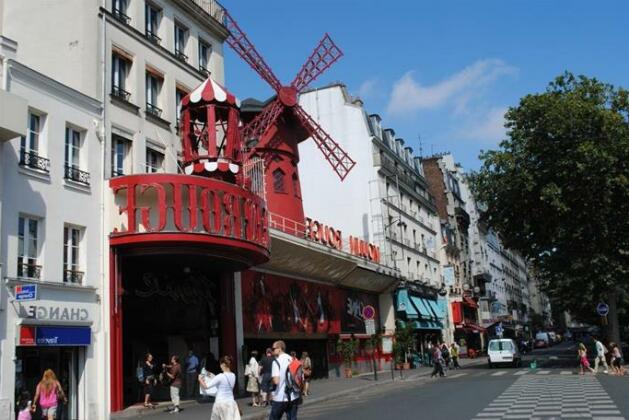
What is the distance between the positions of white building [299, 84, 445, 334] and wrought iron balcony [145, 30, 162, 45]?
21.8m

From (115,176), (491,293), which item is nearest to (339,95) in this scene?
(115,176)

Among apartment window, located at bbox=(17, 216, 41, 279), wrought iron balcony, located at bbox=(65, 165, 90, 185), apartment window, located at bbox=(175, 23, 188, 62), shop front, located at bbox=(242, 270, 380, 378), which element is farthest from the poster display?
apartment window, located at bbox=(17, 216, 41, 279)

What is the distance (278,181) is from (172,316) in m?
10.8

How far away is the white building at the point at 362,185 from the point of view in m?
39.8

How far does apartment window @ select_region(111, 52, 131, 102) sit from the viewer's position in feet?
58.8

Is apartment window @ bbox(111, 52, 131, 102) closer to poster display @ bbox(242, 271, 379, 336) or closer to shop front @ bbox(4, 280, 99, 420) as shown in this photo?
shop front @ bbox(4, 280, 99, 420)

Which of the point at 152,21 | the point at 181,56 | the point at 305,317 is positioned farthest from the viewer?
the point at 305,317

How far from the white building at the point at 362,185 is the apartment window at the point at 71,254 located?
2466cm

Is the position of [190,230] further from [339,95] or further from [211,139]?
[339,95]

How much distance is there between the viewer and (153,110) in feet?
64.0

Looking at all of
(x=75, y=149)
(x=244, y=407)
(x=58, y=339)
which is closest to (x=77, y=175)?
(x=75, y=149)

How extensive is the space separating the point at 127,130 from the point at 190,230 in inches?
150

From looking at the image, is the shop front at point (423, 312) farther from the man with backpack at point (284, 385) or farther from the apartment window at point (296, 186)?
the man with backpack at point (284, 385)

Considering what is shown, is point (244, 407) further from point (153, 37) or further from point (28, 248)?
point (153, 37)
